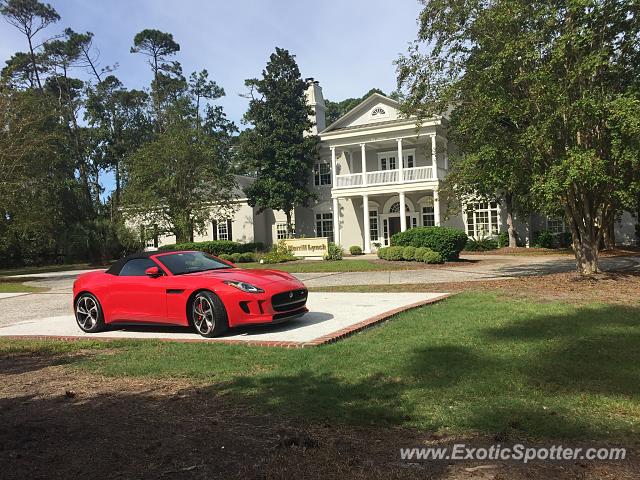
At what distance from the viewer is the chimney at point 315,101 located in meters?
37.8

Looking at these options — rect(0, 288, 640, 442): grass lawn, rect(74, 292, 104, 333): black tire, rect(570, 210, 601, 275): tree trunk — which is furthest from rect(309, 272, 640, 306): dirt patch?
rect(74, 292, 104, 333): black tire

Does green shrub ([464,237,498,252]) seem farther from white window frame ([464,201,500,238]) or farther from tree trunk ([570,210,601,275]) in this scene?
tree trunk ([570,210,601,275])

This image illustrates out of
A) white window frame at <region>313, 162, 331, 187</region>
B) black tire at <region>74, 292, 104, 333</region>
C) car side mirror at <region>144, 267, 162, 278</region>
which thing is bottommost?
black tire at <region>74, 292, 104, 333</region>

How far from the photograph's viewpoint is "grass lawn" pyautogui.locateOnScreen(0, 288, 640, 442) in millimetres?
3875

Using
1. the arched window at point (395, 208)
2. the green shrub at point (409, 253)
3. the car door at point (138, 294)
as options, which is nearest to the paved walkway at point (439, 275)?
the green shrub at point (409, 253)

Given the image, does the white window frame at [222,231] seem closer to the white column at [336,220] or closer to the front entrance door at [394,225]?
the white column at [336,220]

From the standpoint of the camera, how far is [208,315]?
7.57 m

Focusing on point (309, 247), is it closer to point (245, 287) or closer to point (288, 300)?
point (288, 300)

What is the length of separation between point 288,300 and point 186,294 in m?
1.52

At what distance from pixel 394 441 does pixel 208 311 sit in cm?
457

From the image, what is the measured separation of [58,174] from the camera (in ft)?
137

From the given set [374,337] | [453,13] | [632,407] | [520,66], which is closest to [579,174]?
[520,66]

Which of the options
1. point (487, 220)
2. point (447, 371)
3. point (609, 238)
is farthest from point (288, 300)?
point (487, 220)

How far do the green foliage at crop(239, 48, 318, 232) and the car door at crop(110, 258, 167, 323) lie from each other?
25.7m
